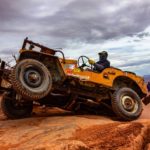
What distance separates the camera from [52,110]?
522 inches

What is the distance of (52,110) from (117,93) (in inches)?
116

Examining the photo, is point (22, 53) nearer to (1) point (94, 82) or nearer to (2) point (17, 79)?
(2) point (17, 79)

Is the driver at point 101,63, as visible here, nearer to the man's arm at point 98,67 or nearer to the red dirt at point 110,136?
the man's arm at point 98,67

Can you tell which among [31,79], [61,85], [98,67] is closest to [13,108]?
[61,85]

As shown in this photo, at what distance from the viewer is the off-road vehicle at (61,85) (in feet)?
28.3

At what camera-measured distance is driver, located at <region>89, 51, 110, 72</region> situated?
36.9 feet

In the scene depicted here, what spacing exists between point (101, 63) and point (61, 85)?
2.32m

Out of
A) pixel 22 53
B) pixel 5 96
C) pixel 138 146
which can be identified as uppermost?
pixel 22 53

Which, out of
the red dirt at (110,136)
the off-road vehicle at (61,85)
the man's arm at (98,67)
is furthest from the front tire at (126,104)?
the red dirt at (110,136)

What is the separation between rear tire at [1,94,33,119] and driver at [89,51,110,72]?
2238 mm

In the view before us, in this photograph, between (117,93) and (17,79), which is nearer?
(17,79)

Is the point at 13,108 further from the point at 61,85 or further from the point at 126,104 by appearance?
the point at 126,104

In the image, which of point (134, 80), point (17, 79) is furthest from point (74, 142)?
point (134, 80)

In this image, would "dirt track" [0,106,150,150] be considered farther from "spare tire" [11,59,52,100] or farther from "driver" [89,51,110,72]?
"driver" [89,51,110,72]
